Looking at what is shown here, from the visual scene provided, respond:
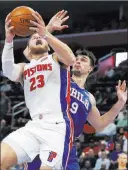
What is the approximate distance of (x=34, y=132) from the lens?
4.61 metres

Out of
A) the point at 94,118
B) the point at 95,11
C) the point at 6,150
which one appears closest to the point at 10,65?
the point at 6,150

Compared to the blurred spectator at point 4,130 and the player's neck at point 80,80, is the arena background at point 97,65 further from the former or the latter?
the player's neck at point 80,80

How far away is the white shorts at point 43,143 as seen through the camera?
4527mm

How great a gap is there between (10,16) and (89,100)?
4.12 feet

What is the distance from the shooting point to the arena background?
12711 mm

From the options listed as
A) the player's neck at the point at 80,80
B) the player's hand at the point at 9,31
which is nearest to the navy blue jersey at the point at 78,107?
the player's neck at the point at 80,80

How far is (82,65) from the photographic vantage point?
5379mm

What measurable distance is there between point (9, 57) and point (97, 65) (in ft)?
45.5

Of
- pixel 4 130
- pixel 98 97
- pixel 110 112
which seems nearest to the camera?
pixel 110 112

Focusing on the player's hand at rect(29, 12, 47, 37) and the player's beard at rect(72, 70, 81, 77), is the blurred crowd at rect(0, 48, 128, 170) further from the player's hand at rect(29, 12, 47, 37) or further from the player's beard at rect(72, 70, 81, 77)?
the player's hand at rect(29, 12, 47, 37)

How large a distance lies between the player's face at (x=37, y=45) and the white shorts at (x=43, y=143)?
2.24ft

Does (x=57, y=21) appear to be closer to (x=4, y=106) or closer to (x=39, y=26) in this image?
(x=39, y=26)

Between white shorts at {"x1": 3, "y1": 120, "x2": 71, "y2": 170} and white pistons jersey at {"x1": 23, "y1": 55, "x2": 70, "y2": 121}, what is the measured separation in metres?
0.11

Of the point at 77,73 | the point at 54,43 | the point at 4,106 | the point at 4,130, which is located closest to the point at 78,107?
the point at 77,73
